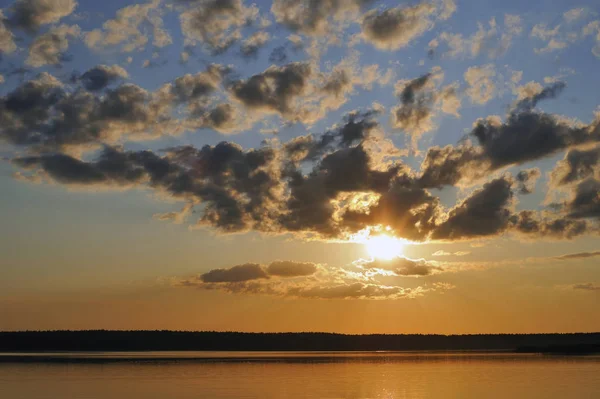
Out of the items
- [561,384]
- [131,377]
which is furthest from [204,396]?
[561,384]

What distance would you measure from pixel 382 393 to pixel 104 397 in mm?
22940

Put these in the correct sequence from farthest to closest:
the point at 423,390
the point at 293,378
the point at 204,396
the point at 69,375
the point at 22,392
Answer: the point at 69,375 < the point at 293,378 < the point at 423,390 < the point at 22,392 < the point at 204,396

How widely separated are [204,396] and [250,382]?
54.3 feet

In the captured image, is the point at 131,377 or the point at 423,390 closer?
the point at 423,390

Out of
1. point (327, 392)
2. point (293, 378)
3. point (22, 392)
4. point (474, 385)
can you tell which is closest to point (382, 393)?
point (327, 392)

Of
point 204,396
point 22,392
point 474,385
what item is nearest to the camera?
point 204,396

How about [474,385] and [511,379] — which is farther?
[511,379]

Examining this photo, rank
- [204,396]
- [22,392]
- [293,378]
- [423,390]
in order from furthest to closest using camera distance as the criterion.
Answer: [293,378] → [423,390] → [22,392] → [204,396]

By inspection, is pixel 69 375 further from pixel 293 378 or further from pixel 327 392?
pixel 327 392

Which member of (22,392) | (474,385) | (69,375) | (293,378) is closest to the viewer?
(22,392)

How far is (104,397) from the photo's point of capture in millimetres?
58781

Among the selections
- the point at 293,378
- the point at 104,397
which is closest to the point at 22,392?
the point at 104,397

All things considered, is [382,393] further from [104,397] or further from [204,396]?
[104,397]

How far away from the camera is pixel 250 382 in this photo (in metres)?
74.6
